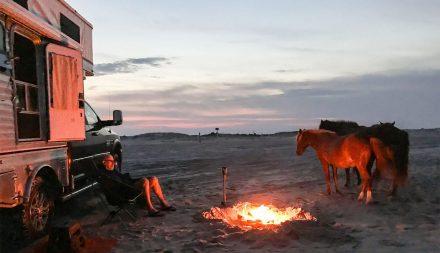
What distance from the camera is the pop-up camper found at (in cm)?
519

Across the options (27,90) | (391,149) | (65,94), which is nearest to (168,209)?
(65,94)

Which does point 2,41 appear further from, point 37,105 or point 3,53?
point 37,105

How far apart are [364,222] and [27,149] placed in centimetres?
530

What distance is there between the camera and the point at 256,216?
23.2 feet

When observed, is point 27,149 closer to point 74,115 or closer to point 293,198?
point 74,115

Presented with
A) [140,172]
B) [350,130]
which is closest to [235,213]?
[350,130]

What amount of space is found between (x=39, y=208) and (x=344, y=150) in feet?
19.5

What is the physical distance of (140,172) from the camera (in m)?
16.3

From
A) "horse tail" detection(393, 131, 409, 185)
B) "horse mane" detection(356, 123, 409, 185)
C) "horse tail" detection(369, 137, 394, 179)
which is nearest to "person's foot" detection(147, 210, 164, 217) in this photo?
"horse mane" detection(356, 123, 409, 185)

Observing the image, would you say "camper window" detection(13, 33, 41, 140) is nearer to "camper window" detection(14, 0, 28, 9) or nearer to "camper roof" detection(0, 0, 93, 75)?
"camper roof" detection(0, 0, 93, 75)

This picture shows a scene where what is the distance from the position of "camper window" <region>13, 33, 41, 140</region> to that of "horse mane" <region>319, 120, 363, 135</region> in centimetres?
812

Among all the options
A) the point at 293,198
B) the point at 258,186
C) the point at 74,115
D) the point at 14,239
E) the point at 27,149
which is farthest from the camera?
the point at 258,186

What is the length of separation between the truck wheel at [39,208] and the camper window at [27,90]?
29.4 inches

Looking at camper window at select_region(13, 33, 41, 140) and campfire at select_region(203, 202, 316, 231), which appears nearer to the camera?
camper window at select_region(13, 33, 41, 140)
